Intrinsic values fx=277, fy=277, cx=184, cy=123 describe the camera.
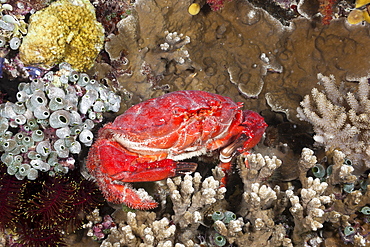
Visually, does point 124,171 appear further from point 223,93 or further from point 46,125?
point 223,93

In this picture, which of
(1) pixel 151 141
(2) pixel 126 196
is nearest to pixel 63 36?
(1) pixel 151 141

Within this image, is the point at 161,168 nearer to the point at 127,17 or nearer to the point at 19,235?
the point at 19,235

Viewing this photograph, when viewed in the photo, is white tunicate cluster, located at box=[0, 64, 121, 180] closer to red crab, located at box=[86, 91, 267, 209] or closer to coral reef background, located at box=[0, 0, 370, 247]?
coral reef background, located at box=[0, 0, 370, 247]

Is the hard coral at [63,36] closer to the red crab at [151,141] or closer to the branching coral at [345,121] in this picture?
the red crab at [151,141]

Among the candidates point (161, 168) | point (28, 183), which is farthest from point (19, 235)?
point (161, 168)

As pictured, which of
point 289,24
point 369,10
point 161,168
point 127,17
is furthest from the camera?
point 289,24

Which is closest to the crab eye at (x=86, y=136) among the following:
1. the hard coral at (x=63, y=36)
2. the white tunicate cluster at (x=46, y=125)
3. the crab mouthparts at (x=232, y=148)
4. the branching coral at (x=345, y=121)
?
the white tunicate cluster at (x=46, y=125)
